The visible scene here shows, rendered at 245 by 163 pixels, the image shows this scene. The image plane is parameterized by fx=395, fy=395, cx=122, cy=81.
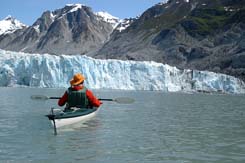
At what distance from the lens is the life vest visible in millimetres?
13070

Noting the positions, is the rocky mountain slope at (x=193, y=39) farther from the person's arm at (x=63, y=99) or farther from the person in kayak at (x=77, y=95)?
the person's arm at (x=63, y=99)

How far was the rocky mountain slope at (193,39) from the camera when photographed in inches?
3972

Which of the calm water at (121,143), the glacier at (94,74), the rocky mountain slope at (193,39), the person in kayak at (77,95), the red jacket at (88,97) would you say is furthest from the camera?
the rocky mountain slope at (193,39)

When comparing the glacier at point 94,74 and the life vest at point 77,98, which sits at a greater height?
the glacier at point 94,74

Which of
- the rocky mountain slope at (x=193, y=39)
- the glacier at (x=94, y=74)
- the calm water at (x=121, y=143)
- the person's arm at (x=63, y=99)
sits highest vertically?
the rocky mountain slope at (x=193, y=39)

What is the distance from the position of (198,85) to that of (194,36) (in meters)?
67.0

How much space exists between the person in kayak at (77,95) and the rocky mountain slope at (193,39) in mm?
74287

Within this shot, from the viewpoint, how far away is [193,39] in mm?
132250

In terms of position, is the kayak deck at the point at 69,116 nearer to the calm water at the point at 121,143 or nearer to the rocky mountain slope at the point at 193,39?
the calm water at the point at 121,143

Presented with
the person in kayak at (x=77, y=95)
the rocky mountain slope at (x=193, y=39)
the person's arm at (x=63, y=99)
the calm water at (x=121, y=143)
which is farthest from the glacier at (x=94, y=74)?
the person's arm at (x=63, y=99)

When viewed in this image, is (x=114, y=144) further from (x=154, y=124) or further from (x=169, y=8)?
(x=169, y=8)

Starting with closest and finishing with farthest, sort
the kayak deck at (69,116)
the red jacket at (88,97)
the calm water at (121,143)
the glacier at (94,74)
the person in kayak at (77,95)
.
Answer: the calm water at (121,143) → the kayak deck at (69,116) → the person in kayak at (77,95) → the red jacket at (88,97) → the glacier at (94,74)

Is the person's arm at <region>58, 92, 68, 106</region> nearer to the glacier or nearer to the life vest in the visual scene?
the life vest

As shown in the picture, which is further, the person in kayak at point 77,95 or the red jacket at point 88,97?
the red jacket at point 88,97
